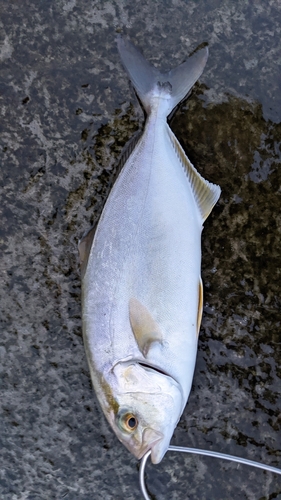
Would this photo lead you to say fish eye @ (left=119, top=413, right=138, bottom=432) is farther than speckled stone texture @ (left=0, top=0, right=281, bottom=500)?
No

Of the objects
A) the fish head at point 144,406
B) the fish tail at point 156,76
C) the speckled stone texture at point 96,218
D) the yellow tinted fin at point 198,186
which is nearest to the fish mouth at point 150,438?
the fish head at point 144,406

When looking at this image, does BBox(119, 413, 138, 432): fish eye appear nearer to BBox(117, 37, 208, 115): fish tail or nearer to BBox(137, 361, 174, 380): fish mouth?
BBox(137, 361, 174, 380): fish mouth

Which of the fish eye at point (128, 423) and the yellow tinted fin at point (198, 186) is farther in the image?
the yellow tinted fin at point (198, 186)

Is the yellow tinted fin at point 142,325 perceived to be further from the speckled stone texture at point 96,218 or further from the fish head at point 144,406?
the speckled stone texture at point 96,218

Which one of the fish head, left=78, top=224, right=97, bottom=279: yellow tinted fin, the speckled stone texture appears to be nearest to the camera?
the fish head

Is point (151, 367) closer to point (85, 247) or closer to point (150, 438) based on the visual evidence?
point (150, 438)

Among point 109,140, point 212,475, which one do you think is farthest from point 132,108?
point 212,475

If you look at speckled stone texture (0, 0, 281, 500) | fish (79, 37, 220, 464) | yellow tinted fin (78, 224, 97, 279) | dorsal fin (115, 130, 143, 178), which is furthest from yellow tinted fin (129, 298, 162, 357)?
dorsal fin (115, 130, 143, 178)
